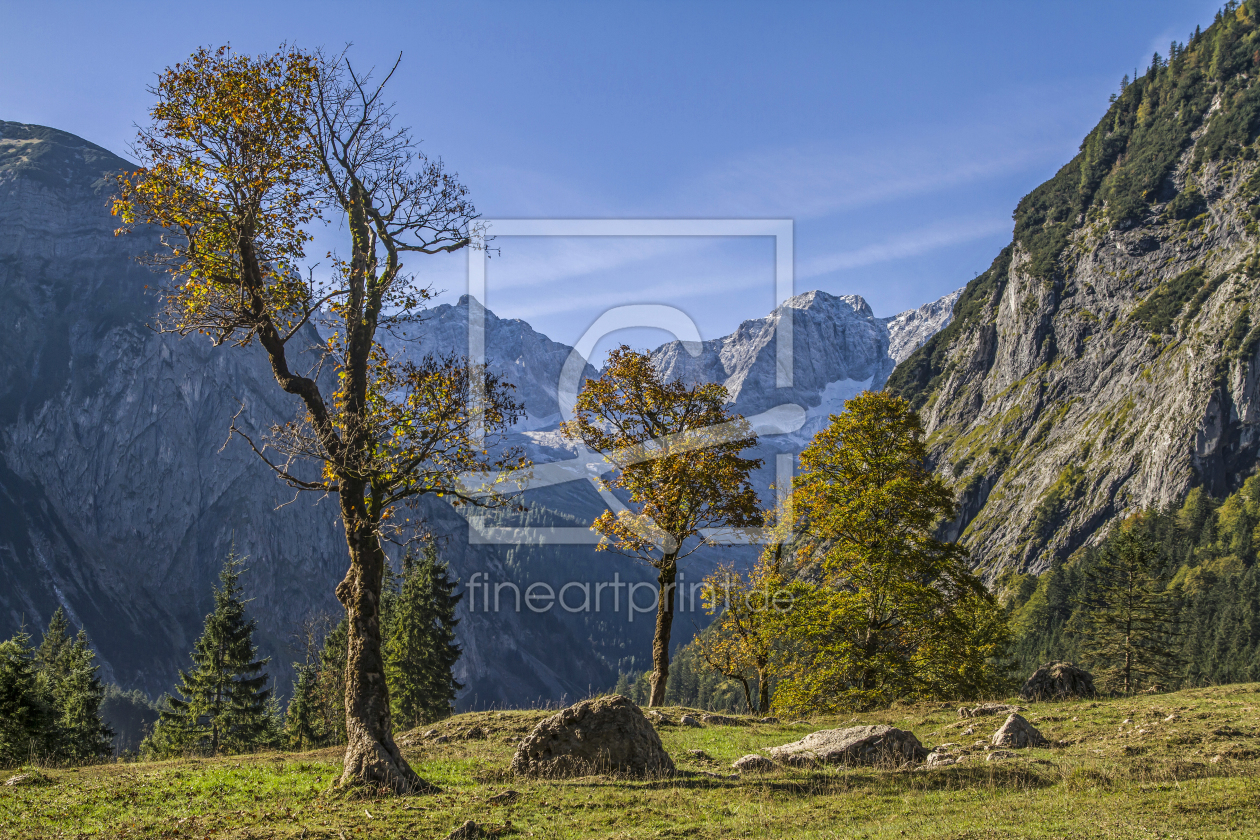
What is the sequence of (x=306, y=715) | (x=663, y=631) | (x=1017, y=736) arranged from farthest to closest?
(x=306, y=715)
(x=663, y=631)
(x=1017, y=736)

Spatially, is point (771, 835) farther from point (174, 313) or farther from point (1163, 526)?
point (1163, 526)

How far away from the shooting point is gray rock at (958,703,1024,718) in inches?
901

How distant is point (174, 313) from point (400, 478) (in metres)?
6.26

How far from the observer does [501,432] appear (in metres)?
18.1

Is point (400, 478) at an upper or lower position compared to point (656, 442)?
lower

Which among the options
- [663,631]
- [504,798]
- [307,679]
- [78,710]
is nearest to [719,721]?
[663,631]

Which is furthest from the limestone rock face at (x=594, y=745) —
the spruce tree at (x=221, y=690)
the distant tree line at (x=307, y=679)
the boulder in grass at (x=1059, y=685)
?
the spruce tree at (x=221, y=690)

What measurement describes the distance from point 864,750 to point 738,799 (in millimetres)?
4370

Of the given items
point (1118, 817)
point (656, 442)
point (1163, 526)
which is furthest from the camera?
point (1163, 526)

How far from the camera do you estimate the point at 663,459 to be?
2703 cm

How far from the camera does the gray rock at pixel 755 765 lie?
16.0 m

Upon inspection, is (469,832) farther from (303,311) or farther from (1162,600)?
(1162,600)

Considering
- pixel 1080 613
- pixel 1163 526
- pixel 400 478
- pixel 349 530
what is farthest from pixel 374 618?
pixel 1163 526

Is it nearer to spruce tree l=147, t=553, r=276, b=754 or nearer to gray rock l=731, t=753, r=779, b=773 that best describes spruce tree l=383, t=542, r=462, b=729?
spruce tree l=147, t=553, r=276, b=754
